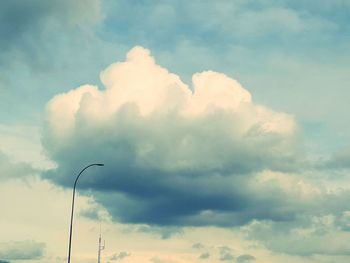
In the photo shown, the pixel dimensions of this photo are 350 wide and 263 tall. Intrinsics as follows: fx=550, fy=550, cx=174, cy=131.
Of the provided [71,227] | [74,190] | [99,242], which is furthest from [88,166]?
[99,242]

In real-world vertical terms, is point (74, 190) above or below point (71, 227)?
above

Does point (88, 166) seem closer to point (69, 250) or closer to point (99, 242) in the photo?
Answer: point (69, 250)

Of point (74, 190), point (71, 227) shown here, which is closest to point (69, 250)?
point (71, 227)

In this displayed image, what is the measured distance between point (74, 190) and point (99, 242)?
2587 inches

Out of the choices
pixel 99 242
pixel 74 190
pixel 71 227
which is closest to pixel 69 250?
pixel 71 227

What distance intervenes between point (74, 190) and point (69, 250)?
5.64m

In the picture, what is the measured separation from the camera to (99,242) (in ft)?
376

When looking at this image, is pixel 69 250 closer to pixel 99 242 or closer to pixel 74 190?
pixel 74 190

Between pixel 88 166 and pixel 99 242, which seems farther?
pixel 99 242

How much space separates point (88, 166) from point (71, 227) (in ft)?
18.9

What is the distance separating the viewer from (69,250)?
4906cm

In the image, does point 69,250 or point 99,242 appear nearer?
point 69,250

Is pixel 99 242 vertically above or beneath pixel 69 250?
above

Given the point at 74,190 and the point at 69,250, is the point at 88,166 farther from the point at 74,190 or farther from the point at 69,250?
the point at 69,250
